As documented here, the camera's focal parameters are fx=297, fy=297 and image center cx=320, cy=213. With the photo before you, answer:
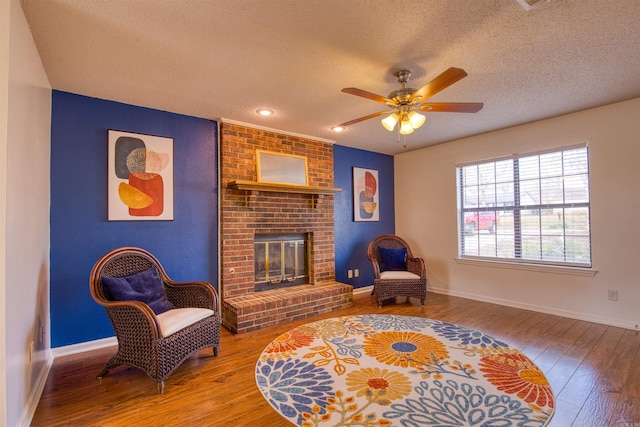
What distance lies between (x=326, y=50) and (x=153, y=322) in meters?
2.28

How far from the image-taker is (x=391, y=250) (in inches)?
176

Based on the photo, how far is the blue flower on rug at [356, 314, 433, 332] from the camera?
3.19 meters

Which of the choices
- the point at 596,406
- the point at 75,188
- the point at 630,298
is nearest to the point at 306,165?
the point at 75,188

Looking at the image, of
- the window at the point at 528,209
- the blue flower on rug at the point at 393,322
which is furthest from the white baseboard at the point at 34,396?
the window at the point at 528,209

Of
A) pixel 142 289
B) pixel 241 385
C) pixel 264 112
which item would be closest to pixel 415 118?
pixel 264 112

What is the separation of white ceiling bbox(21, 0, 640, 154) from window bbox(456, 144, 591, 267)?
32.6 inches

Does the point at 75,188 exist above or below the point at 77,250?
above

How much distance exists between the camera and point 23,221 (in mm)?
1787

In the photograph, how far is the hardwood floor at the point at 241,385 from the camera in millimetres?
1788

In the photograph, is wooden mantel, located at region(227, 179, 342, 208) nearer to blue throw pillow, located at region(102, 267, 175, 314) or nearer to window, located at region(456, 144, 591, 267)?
blue throw pillow, located at region(102, 267, 175, 314)

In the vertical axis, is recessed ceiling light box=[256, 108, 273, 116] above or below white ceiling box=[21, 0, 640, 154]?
below

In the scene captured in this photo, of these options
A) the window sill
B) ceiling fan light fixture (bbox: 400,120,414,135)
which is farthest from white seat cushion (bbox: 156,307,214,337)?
the window sill

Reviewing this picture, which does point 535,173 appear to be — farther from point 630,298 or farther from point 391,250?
point 391,250

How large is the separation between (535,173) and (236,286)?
4.07 m
